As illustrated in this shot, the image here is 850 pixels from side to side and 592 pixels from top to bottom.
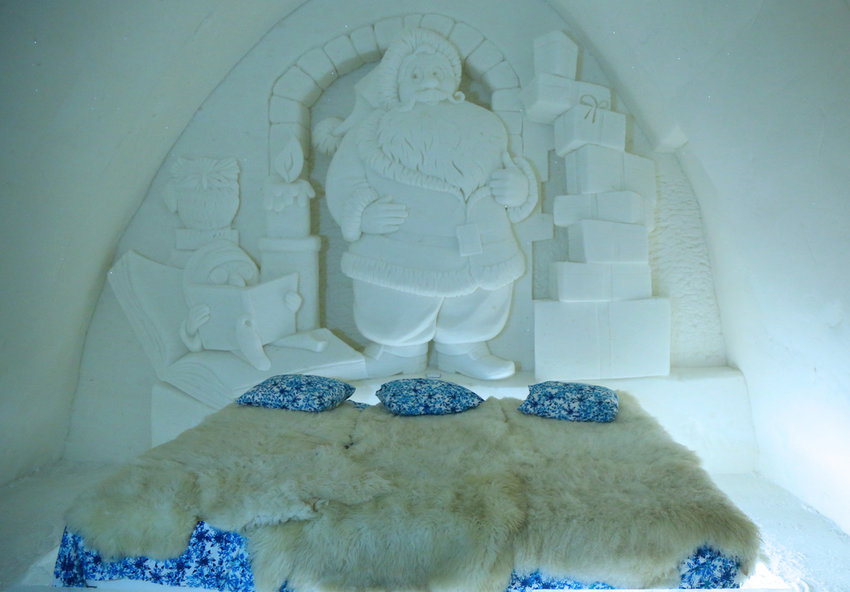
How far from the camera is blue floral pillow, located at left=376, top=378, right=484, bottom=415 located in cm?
235

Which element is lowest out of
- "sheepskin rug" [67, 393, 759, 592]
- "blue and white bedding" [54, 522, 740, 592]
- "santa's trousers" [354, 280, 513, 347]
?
"blue and white bedding" [54, 522, 740, 592]

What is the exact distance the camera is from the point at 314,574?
4.69ft

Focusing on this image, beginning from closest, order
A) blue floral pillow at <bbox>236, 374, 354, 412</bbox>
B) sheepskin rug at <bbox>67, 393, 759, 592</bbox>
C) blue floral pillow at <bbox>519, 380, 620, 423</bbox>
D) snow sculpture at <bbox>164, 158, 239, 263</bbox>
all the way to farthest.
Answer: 1. sheepskin rug at <bbox>67, 393, 759, 592</bbox>
2. blue floral pillow at <bbox>519, 380, 620, 423</bbox>
3. blue floral pillow at <bbox>236, 374, 354, 412</bbox>
4. snow sculpture at <bbox>164, 158, 239, 263</bbox>

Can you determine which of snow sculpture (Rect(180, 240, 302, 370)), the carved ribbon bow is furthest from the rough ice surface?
snow sculpture (Rect(180, 240, 302, 370))

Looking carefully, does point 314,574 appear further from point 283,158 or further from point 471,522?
point 283,158

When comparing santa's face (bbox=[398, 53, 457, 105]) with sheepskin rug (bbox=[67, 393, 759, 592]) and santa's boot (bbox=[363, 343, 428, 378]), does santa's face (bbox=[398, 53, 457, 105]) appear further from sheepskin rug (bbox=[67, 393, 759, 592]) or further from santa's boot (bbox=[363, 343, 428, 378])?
sheepskin rug (bbox=[67, 393, 759, 592])

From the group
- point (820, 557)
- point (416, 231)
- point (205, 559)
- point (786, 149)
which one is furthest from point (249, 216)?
point (820, 557)

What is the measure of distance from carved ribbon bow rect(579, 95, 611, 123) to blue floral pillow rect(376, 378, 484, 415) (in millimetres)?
1606

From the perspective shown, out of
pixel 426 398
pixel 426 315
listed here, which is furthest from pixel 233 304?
pixel 426 398

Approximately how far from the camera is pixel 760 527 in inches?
96.0

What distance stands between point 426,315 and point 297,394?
0.83 meters

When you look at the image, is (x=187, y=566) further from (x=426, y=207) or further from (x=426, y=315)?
(x=426, y=207)

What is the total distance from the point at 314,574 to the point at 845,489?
224 cm

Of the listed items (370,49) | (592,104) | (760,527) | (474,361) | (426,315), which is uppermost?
(370,49)
